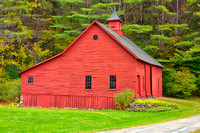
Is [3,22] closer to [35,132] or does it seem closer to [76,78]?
[76,78]

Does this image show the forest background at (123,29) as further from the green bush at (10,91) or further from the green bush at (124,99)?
the green bush at (124,99)

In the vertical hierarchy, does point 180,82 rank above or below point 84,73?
below

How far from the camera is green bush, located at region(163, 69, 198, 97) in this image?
3111cm

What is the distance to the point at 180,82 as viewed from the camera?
1248 inches

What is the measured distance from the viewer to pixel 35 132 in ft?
35.2

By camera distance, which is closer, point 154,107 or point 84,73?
point 154,107

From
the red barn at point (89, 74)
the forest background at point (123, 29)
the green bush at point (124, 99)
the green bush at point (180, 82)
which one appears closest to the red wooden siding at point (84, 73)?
the red barn at point (89, 74)

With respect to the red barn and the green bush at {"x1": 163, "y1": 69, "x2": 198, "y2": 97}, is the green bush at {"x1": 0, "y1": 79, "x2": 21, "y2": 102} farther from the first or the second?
the green bush at {"x1": 163, "y1": 69, "x2": 198, "y2": 97}

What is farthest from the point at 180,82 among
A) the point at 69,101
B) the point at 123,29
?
the point at 69,101

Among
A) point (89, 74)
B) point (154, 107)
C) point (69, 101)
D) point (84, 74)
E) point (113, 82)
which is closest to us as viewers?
point (154, 107)

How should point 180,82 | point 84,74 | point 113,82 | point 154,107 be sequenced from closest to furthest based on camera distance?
point 154,107 → point 113,82 → point 84,74 → point 180,82

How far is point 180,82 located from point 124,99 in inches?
543

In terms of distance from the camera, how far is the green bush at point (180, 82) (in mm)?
31109

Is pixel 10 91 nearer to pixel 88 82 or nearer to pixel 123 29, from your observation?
pixel 88 82
